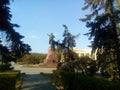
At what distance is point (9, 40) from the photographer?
76.6ft

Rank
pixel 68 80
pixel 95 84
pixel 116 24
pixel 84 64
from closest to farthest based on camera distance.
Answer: pixel 95 84, pixel 68 80, pixel 116 24, pixel 84 64

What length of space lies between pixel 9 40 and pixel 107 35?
30.1 ft

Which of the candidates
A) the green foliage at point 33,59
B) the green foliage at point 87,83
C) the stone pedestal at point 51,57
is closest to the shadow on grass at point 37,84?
the green foliage at point 87,83

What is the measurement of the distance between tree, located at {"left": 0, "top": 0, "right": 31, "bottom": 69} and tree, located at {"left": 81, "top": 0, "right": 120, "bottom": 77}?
678 centimetres

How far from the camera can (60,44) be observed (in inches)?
1747

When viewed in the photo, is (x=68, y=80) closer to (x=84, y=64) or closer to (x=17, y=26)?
(x=17, y=26)

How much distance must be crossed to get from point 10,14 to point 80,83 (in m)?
9.63

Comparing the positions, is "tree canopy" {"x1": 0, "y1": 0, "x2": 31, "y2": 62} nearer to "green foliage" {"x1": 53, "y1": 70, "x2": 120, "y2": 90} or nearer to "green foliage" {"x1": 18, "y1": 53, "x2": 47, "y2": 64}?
"green foliage" {"x1": 53, "y1": 70, "x2": 120, "y2": 90}

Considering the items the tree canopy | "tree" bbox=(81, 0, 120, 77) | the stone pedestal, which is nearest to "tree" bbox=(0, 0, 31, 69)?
the tree canopy

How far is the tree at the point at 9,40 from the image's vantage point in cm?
2239

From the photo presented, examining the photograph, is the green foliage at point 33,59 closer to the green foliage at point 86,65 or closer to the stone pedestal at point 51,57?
the stone pedestal at point 51,57

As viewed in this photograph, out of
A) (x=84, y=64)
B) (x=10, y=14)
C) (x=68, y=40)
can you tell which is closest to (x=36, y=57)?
(x=68, y=40)

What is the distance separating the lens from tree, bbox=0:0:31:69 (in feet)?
73.5

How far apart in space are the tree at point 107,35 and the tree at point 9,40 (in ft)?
22.2
